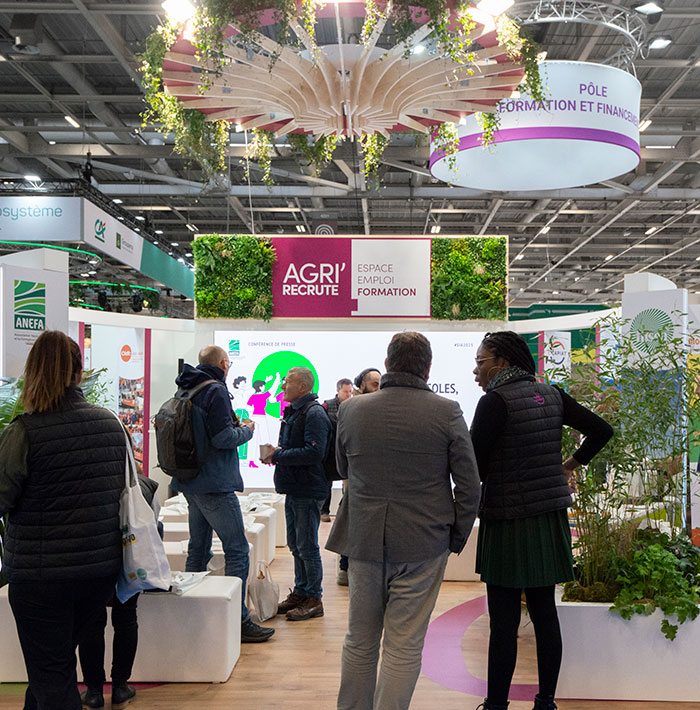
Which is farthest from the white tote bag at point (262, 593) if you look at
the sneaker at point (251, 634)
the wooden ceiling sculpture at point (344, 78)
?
the wooden ceiling sculpture at point (344, 78)

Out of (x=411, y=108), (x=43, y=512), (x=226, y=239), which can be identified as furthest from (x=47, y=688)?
(x=226, y=239)

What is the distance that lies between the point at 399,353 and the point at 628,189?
11468 mm

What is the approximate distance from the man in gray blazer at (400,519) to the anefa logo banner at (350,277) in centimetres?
507

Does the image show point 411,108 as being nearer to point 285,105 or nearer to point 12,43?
point 285,105

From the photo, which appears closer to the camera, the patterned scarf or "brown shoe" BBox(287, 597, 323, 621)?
the patterned scarf

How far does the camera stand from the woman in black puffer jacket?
239 cm

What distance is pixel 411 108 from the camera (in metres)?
4.75

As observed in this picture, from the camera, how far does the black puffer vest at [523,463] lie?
2.77 m

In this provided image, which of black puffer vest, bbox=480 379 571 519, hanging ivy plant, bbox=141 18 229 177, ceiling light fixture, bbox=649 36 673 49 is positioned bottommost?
black puffer vest, bbox=480 379 571 519

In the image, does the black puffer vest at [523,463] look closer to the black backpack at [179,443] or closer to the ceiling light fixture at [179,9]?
the black backpack at [179,443]

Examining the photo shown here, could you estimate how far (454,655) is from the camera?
3965mm

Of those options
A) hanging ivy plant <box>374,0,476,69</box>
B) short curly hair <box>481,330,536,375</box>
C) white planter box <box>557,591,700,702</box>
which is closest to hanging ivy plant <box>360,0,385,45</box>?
hanging ivy plant <box>374,0,476,69</box>

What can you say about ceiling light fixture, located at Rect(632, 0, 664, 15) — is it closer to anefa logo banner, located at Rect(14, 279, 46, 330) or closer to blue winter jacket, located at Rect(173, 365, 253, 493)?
blue winter jacket, located at Rect(173, 365, 253, 493)

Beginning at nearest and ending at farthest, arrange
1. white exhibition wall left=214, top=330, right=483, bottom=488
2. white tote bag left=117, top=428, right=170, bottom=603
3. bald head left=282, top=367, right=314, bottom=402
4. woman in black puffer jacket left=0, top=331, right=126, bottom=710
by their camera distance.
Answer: woman in black puffer jacket left=0, top=331, right=126, bottom=710
white tote bag left=117, top=428, right=170, bottom=603
bald head left=282, top=367, right=314, bottom=402
white exhibition wall left=214, top=330, right=483, bottom=488
